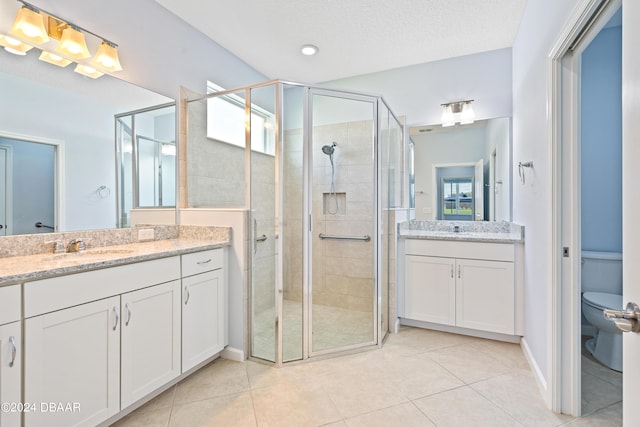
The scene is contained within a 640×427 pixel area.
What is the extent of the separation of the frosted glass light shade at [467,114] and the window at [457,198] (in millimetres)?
558

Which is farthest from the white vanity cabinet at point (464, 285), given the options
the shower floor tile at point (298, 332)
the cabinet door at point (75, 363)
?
the cabinet door at point (75, 363)

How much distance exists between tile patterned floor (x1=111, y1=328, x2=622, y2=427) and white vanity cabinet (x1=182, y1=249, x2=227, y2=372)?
0.56ft

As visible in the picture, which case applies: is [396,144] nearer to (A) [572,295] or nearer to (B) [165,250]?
(A) [572,295]

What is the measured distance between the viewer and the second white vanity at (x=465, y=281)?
249cm

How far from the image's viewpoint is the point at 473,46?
9.48ft

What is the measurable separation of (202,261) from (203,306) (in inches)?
11.9

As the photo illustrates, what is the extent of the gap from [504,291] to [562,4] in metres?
1.96

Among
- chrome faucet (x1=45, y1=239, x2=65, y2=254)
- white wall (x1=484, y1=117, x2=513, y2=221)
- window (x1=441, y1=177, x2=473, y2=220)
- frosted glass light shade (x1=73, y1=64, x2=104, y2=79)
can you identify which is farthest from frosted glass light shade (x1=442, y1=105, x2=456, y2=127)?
chrome faucet (x1=45, y1=239, x2=65, y2=254)

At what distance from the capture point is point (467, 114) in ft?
9.90

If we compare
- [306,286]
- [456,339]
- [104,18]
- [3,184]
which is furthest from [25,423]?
[456,339]

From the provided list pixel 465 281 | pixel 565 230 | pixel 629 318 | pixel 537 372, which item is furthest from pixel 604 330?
pixel 629 318

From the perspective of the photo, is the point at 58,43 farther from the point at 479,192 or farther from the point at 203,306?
the point at 479,192

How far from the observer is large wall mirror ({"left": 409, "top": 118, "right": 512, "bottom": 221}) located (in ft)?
9.55

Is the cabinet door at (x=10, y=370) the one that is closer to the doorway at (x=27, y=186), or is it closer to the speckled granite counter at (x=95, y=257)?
the speckled granite counter at (x=95, y=257)
